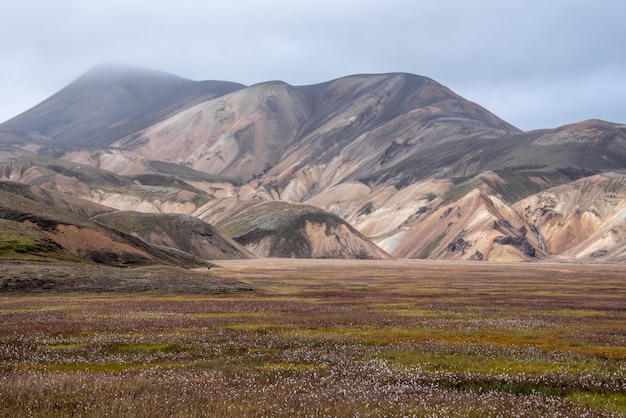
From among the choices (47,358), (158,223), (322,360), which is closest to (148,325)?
(47,358)

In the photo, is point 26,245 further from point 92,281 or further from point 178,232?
point 178,232

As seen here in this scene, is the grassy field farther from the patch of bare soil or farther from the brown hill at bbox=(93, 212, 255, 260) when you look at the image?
the brown hill at bbox=(93, 212, 255, 260)

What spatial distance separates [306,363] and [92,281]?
5204cm

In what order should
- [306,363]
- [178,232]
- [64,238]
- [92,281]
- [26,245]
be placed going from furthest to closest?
[178,232] → [64,238] → [26,245] → [92,281] → [306,363]

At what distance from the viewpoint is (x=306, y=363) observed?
855 inches

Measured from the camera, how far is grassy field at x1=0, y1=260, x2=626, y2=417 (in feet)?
47.1

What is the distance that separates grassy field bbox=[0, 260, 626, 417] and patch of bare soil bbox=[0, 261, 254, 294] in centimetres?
2073

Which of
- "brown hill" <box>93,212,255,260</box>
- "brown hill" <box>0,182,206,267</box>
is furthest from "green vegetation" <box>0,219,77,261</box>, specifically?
"brown hill" <box>93,212,255,260</box>

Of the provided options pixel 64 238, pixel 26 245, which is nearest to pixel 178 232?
pixel 64 238

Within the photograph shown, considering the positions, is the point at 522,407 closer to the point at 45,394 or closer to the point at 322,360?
the point at 322,360

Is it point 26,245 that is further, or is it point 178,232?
point 178,232

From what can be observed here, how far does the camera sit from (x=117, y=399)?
46.2 feet

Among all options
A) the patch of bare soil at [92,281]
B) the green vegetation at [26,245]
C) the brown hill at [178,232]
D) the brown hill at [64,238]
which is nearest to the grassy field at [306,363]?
the patch of bare soil at [92,281]

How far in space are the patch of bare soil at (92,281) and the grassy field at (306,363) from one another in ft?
68.0
